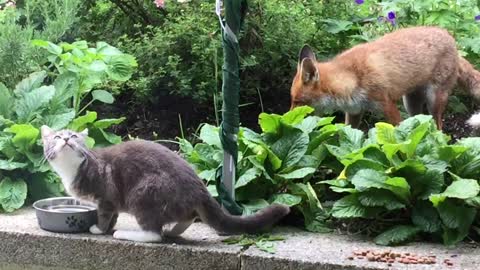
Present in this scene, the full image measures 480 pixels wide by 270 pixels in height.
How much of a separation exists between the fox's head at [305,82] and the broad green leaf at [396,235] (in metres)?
1.97

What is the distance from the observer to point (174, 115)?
614 cm

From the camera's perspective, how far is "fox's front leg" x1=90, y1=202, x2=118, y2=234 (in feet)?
13.4

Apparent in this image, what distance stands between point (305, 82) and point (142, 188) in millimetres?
2271

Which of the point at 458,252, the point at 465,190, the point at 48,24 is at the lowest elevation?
the point at 458,252

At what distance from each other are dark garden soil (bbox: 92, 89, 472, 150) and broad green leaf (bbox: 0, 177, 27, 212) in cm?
134

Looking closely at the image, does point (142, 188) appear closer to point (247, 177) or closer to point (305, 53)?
point (247, 177)

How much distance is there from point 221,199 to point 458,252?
1.20 meters

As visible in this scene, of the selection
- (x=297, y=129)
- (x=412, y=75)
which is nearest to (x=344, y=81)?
(x=412, y=75)

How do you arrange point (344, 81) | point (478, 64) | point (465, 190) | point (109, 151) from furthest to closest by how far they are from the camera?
point (478, 64) < point (344, 81) < point (109, 151) < point (465, 190)

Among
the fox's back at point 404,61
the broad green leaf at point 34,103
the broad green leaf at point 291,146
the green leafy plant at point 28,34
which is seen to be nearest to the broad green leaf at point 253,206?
the broad green leaf at point 291,146

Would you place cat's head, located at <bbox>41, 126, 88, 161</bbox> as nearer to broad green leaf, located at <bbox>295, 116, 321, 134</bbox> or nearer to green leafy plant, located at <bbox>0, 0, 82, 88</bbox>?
broad green leaf, located at <bbox>295, 116, 321, 134</bbox>

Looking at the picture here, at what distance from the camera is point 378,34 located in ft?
22.0

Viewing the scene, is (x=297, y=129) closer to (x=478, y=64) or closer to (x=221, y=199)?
(x=221, y=199)

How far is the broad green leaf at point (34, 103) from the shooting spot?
198 inches
